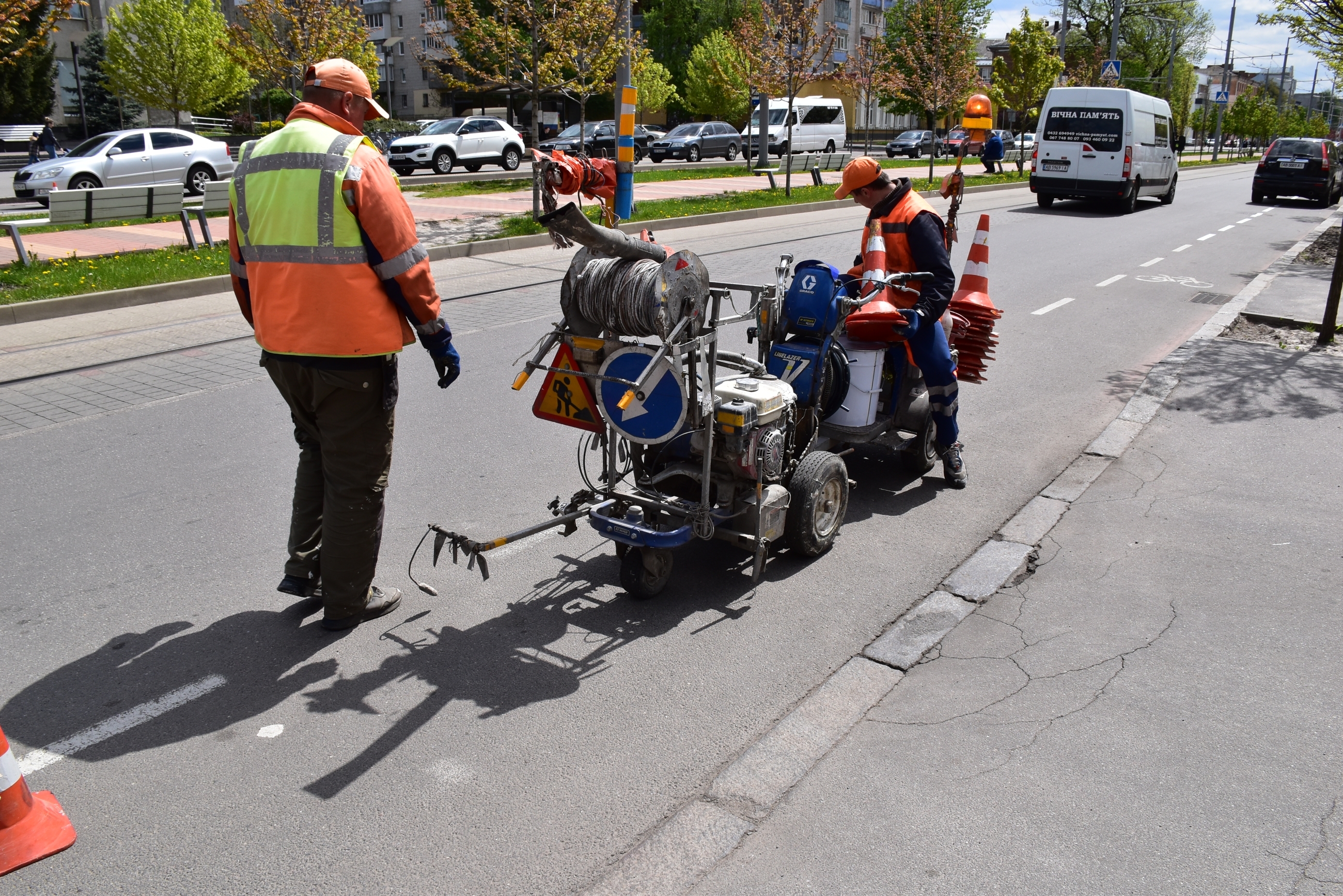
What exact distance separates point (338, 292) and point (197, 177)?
22.0 m

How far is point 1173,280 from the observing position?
1372 cm

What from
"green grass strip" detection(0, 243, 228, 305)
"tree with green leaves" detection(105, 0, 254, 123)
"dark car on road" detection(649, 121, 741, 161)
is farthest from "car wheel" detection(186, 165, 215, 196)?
"dark car on road" detection(649, 121, 741, 161)

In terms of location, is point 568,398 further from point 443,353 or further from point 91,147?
point 91,147

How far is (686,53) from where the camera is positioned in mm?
62938

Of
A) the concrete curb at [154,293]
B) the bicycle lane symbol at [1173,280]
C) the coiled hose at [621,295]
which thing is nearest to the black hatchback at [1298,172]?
the bicycle lane symbol at [1173,280]

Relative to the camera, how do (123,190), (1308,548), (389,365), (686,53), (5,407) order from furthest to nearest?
(686,53)
(123,190)
(5,407)
(1308,548)
(389,365)

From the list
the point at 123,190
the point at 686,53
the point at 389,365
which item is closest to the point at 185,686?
the point at 389,365

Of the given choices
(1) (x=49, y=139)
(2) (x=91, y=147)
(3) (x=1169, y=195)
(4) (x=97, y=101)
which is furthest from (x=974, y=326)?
(4) (x=97, y=101)

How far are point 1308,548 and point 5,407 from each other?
818cm

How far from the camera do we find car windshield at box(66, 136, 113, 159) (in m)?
21.4

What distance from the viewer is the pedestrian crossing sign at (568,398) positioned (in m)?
4.24

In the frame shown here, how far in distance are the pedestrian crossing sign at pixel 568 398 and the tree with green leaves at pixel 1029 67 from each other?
36.8m

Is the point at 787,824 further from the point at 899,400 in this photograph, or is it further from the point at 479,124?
the point at 479,124

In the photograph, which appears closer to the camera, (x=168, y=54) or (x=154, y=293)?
(x=154, y=293)
